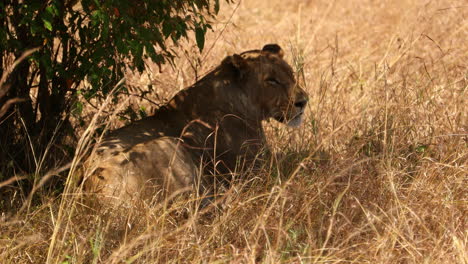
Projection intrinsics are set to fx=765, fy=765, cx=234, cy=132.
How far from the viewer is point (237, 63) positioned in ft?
17.4

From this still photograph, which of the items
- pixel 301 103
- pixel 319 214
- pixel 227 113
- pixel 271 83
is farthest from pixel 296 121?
pixel 319 214

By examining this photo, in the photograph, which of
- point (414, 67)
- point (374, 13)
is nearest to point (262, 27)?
point (374, 13)

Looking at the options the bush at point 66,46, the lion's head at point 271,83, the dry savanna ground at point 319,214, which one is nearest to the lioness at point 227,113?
the lion's head at point 271,83

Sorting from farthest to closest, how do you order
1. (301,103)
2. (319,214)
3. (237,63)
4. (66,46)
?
(301,103) < (237,63) < (66,46) < (319,214)

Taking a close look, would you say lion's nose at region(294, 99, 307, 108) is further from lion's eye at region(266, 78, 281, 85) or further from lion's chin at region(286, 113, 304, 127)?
lion's eye at region(266, 78, 281, 85)

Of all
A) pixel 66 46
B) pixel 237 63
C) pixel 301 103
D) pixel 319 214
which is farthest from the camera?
pixel 301 103

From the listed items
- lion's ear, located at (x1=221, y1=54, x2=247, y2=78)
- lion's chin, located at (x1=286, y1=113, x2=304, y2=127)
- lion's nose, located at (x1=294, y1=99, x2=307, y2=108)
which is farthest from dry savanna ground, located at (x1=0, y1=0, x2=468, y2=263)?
lion's ear, located at (x1=221, y1=54, x2=247, y2=78)

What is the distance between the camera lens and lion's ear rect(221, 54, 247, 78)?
5258mm

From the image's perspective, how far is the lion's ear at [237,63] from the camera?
526 cm

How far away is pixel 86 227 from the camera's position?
3877 millimetres

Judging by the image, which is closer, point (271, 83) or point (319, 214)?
point (319, 214)

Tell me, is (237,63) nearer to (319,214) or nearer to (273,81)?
(273,81)

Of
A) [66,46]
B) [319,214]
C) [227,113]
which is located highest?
[66,46]

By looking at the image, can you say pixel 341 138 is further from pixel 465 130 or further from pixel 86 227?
pixel 86 227
